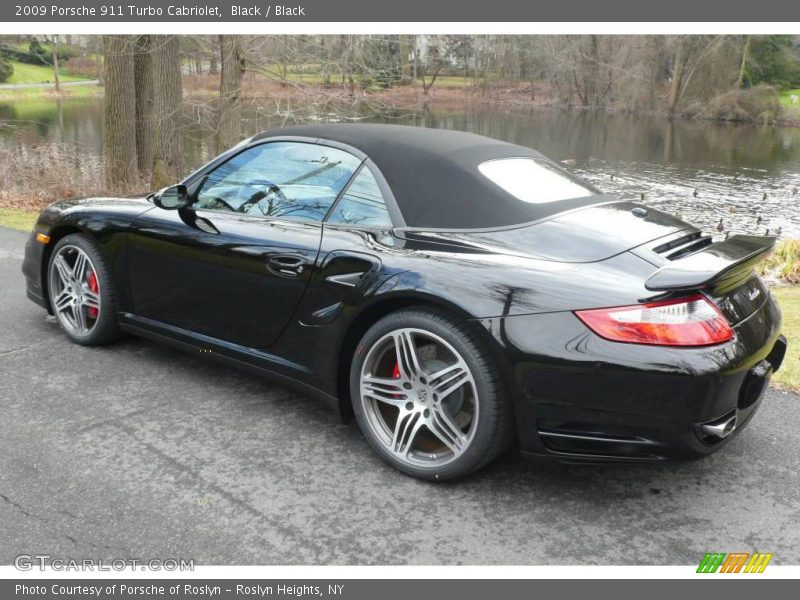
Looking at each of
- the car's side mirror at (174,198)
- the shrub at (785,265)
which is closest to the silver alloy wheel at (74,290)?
the car's side mirror at (174,198)

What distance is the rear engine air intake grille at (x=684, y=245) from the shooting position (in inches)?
117

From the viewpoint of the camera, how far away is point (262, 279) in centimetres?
348

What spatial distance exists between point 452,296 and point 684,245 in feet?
3.53

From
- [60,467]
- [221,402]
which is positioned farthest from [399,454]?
[60,467]

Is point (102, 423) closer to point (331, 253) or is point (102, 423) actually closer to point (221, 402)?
point (221, 402)

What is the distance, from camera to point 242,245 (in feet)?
11.7

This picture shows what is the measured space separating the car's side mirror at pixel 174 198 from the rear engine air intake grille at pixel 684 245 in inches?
97.6

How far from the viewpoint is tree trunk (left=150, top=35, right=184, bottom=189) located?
1294cm

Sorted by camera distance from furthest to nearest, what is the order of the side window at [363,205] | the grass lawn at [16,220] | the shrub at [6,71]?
the shrub at [6,71], the grass lawn at [16,220], the side window at [363,205]

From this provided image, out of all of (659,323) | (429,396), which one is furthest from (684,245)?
(429,396)

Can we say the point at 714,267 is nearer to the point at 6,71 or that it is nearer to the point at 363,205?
the point at 363,205

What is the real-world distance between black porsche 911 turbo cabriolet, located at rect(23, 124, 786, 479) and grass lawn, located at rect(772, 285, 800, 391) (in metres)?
1.12

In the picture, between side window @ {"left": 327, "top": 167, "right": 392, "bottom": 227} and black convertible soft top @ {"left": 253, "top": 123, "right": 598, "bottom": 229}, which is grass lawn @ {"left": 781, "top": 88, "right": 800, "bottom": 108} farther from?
side window @ {"left": 327, "top": 167, "right": 392, "bottom": 227}

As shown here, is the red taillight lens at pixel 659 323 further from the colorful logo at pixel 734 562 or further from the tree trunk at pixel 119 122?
the tree trunk at pixel 119 122
